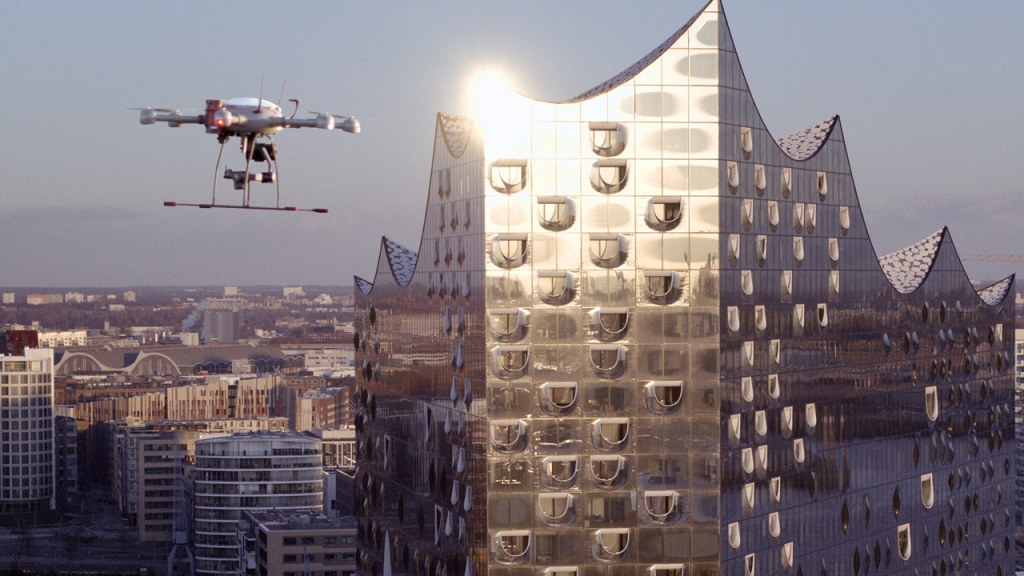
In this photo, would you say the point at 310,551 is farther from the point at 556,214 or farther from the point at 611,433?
the point at 556,214

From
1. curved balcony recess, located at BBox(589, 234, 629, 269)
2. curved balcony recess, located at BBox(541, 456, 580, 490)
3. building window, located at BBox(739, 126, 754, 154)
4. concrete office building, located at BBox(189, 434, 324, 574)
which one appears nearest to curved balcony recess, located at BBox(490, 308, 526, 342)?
curved balcony recess, located at BBox(589, 234, 629, 269)

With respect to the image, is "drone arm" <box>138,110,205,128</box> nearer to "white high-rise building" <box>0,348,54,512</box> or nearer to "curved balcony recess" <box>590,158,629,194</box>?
"curved balcony recess" <box>590,158,629,194</box>

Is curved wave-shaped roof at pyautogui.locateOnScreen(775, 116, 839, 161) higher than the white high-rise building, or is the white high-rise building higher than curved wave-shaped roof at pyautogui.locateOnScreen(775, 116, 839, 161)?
curved wave-shaped roof at pyautogui.locateOnScreen(775, 116, 839, 161)

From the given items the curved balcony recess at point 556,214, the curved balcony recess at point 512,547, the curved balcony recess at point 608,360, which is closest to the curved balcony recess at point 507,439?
the curved balcony recess at point 512,547

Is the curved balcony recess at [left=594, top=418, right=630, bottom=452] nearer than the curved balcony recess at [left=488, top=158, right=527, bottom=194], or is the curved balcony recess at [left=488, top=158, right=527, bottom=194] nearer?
the curved balcony recess at [left=488, top=158, right=527, bottom=194]

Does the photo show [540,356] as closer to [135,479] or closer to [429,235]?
[429,235]

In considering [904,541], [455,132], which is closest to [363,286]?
[455,132]

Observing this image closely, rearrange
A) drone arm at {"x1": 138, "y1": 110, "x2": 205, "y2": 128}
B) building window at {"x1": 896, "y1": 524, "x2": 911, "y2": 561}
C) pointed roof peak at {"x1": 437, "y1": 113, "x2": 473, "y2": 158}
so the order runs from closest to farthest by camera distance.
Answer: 1. drone arm at {"x1": 138, "y1": 110, "x2": 205, "y2": 128}
2. pointed roof peak at {"x1": 437, "y1": 113, "x2": 473, "y2": 158}
3. building window at {"x1": 896, "y1": 524, "x2": 911, "y2": 561}
